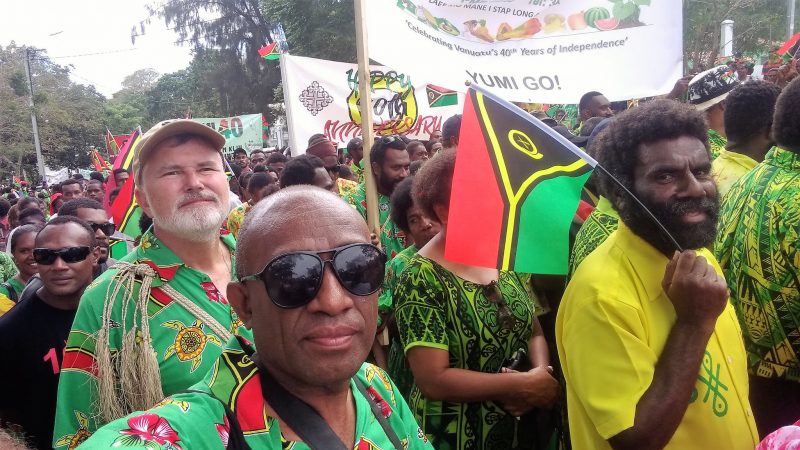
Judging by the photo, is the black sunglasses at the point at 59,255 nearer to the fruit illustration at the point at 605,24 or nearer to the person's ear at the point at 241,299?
the person's ear at the point at 241,299

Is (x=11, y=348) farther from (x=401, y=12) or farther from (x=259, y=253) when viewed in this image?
(x=401, y=12)

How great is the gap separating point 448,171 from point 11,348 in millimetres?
2071

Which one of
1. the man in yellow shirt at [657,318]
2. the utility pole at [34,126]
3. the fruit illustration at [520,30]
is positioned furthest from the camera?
the utility pole at [34,126]

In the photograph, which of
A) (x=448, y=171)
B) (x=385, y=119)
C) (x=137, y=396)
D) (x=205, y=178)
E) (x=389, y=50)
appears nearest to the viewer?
(x=137, y=396)

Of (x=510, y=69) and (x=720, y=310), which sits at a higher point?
(x=510, y=69)

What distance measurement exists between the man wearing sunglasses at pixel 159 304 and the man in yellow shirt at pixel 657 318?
1.16 m

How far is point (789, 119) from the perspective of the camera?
8.64 ft

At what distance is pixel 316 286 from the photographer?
1359mm

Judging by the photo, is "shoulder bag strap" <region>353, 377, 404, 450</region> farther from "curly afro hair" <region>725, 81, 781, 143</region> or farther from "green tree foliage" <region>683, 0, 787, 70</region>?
"green tree foliage" <region>683, 0, 787, 70</region>

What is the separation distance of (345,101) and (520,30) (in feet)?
10.4

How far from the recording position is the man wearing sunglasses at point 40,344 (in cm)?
292

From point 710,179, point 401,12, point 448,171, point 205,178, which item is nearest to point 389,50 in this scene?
point 401,12

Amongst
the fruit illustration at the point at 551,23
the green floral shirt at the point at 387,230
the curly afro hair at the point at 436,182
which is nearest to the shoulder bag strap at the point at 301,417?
the curly afro hair at the point at 436,182

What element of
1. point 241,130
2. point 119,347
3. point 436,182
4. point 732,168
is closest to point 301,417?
point 119,347
